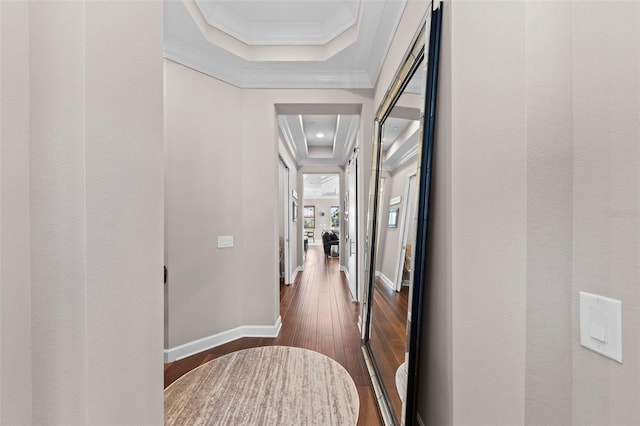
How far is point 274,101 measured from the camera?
9.55ft

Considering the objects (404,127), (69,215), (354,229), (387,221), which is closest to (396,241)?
(387,221)

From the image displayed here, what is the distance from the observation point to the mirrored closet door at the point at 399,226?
4.37 ft

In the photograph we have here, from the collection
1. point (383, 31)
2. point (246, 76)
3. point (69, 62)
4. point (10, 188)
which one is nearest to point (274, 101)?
point (246, 76)

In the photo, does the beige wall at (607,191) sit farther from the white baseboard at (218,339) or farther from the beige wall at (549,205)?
the white baseboard at (218,339)

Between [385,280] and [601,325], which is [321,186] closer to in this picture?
[385,280]

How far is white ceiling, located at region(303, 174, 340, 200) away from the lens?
10650mm

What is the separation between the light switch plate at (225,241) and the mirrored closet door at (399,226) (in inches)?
55.6

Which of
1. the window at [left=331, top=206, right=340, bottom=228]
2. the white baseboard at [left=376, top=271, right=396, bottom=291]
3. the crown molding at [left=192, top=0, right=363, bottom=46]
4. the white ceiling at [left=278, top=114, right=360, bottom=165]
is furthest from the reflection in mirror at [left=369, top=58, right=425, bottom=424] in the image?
the window at [left=331, top=206, right=340, bottom=228]

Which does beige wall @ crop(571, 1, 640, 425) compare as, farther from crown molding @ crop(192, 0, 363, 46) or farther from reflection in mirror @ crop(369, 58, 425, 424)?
crown molding @ crop(192, 0, 363, 46)

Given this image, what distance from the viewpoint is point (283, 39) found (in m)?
2.61

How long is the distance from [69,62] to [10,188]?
1.13 feet

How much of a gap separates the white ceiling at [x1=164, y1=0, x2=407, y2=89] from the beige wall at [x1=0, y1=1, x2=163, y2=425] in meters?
1.72

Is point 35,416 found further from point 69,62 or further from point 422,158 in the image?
point 422,158

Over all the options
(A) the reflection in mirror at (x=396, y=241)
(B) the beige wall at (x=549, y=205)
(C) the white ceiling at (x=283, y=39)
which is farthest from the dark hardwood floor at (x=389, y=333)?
(C) the white ceiling at (x=283, y=39)
